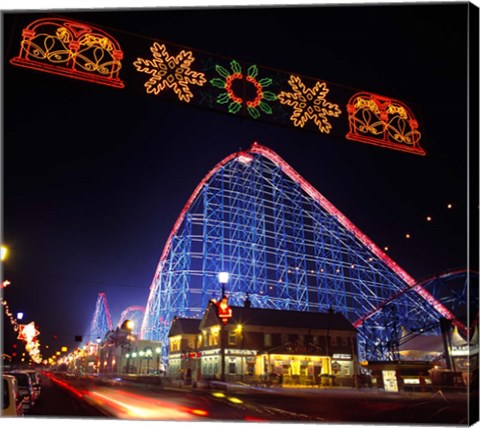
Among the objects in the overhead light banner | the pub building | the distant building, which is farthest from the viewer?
the distant building

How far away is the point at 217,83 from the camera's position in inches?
303

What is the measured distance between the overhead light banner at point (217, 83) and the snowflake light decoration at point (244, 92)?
0.02 meters

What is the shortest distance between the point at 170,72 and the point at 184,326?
115 feet

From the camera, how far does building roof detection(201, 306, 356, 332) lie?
3369 cm

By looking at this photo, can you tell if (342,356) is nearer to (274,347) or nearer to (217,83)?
(274,347)

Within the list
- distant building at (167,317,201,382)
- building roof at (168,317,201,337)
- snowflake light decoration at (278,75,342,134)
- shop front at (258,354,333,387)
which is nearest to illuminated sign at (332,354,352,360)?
shop front at (258,354,333,387)

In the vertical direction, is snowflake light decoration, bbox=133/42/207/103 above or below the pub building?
above

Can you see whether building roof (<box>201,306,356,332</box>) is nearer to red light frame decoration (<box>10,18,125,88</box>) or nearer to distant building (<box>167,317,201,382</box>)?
distant building (<box>167,317,201,382</box>)

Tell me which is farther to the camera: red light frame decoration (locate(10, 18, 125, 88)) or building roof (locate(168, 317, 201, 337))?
building roof (locate(168, 317, 201, 337))

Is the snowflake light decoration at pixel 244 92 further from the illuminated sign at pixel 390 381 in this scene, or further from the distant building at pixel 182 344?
the distant building at pixel 182 344

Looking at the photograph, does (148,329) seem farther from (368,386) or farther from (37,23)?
(37,23)

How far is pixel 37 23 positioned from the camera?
6773 millimetres

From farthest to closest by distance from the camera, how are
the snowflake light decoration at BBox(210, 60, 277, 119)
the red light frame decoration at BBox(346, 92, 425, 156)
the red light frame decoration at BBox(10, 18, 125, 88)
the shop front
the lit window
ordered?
the lit window < the shop front < the red light frame decoration at BBox(346, 92, 425, 156) < the snowflake light decoration at BBox(210, 60, 277, 119) < the red light frame decoration at BBox(10, 18, 125, 88)

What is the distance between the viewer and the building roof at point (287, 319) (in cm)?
3369
